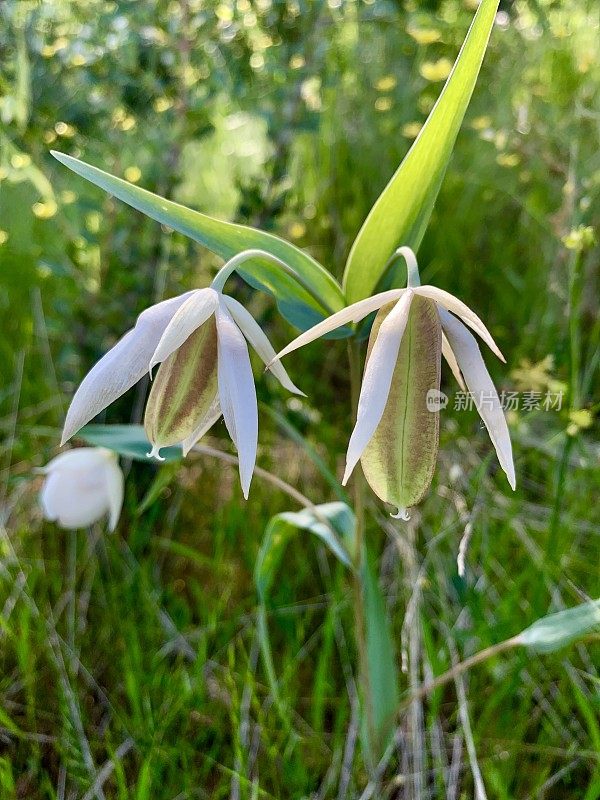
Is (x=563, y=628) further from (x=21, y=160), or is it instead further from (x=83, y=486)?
(x=21, y=160)

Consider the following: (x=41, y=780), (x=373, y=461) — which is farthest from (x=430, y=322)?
(x=41, y=780)

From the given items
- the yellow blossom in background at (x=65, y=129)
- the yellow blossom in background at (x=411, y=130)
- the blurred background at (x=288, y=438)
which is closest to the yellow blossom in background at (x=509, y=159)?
the blurred background at (x=288, y=438)

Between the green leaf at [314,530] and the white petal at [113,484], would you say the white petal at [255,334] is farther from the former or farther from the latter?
the white petal at [113,484]

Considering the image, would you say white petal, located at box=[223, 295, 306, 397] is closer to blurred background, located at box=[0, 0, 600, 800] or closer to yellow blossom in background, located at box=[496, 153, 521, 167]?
blurred background, located at box=[0, 0, 600, 800]

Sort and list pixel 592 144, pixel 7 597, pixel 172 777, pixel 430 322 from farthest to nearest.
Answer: pixel 592 144 < pixel 7 597 < pixel 172 777 < pixel 430 322

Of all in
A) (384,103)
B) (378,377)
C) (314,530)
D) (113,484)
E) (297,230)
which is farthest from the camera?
(384,103)

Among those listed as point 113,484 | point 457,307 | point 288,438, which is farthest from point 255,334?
point 288,438

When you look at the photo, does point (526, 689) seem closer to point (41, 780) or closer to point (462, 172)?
point (41, 780)
